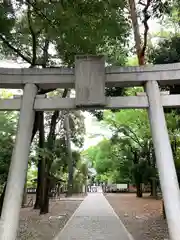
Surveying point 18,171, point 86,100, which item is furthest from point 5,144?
point 86,100

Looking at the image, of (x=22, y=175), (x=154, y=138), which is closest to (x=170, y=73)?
(x=154, y=138)

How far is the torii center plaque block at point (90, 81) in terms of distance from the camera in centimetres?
773

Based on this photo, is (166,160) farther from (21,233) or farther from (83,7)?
(21,233)

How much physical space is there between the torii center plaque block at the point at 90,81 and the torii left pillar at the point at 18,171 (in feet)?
3.68

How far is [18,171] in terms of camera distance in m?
7.50

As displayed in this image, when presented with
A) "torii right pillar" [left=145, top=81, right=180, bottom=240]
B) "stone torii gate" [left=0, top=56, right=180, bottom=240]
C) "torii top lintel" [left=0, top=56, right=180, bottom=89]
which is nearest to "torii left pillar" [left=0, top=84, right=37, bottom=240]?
"stone torii gate" [left=0, top=56, right=180, bottom=240]

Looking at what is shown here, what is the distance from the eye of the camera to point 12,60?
14.1m

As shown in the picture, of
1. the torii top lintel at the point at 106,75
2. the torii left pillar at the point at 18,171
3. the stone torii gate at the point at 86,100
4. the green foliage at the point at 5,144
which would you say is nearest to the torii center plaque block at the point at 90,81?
the stone torii gate at the point at 86,100

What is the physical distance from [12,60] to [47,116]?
11.4 meters

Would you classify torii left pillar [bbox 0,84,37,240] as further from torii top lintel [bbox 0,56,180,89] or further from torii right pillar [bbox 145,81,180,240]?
torii right pillar [bbox 145,81,180,240]

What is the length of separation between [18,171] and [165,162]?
3125 mm

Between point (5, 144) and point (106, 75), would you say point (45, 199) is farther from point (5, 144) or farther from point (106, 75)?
point (106, 75)

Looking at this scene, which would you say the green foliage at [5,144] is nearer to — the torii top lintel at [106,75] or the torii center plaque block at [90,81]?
the torii top lintel at [106,75]

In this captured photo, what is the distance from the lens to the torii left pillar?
7.20 meters
